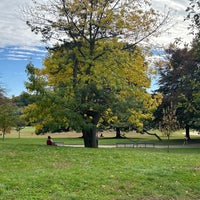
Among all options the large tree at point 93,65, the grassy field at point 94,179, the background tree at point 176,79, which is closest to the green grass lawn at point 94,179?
the grassy field at point 94,179

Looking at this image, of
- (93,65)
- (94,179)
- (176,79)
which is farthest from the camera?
(176,79)

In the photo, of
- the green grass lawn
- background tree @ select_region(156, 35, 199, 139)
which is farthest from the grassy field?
background tree @ select_region(156, 35, 199, 139)

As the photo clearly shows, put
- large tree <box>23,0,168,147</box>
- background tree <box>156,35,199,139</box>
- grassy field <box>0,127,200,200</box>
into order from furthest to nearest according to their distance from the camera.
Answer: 1. background tree <box>156,35,199,139</box>
2. large tree <box>23,0,168,147</box>
3. grassy field <box>0,127,200,200</box>

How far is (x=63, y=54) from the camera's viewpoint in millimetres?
19609

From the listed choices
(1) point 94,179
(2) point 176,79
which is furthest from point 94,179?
(2) point 176,79

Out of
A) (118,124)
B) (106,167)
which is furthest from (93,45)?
(106,167)

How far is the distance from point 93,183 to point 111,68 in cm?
1064

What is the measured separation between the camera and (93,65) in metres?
18.0

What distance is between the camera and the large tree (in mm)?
17031

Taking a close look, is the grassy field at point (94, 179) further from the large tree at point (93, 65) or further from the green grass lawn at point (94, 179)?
the large tree at point (93, 65)

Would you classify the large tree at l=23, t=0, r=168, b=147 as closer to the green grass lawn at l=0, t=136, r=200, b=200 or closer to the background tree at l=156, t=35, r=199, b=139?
the green grass lawn at l=0, t=136, r=200, b=200

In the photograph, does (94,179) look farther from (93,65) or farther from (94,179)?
(93,65)

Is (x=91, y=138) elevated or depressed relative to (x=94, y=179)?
elevated

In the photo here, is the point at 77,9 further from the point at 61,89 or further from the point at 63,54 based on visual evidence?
the point at 61,89
